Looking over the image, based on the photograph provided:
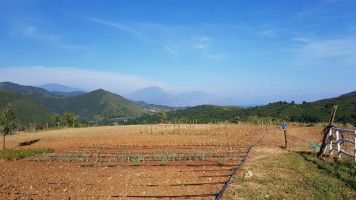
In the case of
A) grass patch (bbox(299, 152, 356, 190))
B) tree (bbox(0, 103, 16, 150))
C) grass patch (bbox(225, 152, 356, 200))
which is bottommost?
grass patch (bbox(225, 152, 356, 200))

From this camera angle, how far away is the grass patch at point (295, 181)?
6.50 meters

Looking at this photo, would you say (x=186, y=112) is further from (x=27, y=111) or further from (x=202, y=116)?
(x=27, y=111)

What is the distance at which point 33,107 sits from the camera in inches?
4232

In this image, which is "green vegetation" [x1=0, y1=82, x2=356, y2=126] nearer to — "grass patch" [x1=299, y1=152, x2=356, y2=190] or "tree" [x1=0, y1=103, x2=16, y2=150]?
"tree" [x1=0, y1=103, x2=16, y2=150]

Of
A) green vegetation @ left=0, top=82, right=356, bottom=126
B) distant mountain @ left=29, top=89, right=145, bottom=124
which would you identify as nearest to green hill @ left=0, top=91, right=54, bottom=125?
green vegetation @ left=0, top=82, right=356, bottom=126

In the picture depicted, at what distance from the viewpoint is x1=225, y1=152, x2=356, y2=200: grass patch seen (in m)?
6.50

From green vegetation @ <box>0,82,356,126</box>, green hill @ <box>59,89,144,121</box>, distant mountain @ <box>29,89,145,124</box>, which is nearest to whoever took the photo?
green vegetation @ <box>0,82,356,126</box>

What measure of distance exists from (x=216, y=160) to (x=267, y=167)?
8.17 feet

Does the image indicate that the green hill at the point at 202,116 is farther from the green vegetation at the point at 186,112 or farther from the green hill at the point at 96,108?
the green hill at the point at 96,108

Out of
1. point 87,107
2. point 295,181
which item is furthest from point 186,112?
point 87,107

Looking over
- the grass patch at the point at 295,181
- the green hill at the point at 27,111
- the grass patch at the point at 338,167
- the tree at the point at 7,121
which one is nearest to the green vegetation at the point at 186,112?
the green hill at the point at 27,111

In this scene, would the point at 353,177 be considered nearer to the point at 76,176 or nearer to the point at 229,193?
the point at 229,193

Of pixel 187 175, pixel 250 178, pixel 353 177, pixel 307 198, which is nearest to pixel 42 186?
pixel 187 175

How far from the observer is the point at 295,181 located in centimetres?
757
